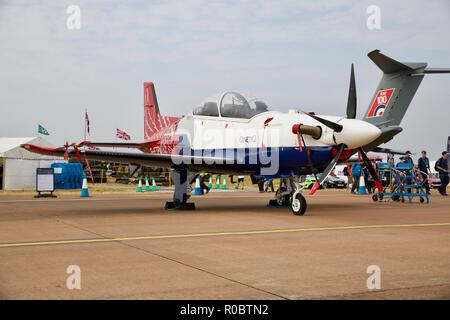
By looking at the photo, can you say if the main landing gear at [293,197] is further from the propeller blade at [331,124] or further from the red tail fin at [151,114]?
the red tail fin at [151,114]

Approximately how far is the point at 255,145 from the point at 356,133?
254 cm

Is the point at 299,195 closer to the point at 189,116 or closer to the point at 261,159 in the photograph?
the point at 261,159

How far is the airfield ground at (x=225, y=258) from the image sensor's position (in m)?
3.75

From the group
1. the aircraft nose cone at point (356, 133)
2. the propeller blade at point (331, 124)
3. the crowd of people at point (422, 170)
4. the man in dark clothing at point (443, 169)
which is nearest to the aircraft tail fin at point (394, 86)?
the crowd of people at point (422, 170)

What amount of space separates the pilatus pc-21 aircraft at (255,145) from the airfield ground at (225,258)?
178 cm

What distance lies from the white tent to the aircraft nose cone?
21.1 m

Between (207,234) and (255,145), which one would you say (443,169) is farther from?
(207,234)

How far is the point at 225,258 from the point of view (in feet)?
17.2

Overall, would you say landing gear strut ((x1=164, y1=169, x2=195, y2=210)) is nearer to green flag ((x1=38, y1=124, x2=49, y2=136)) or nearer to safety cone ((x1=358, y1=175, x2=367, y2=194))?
safety cone ((x1=358, y1=175, x2=367, y2=194))

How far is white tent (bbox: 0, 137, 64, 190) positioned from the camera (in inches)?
1019

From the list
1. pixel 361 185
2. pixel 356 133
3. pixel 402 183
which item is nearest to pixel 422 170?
pixel 361 185
